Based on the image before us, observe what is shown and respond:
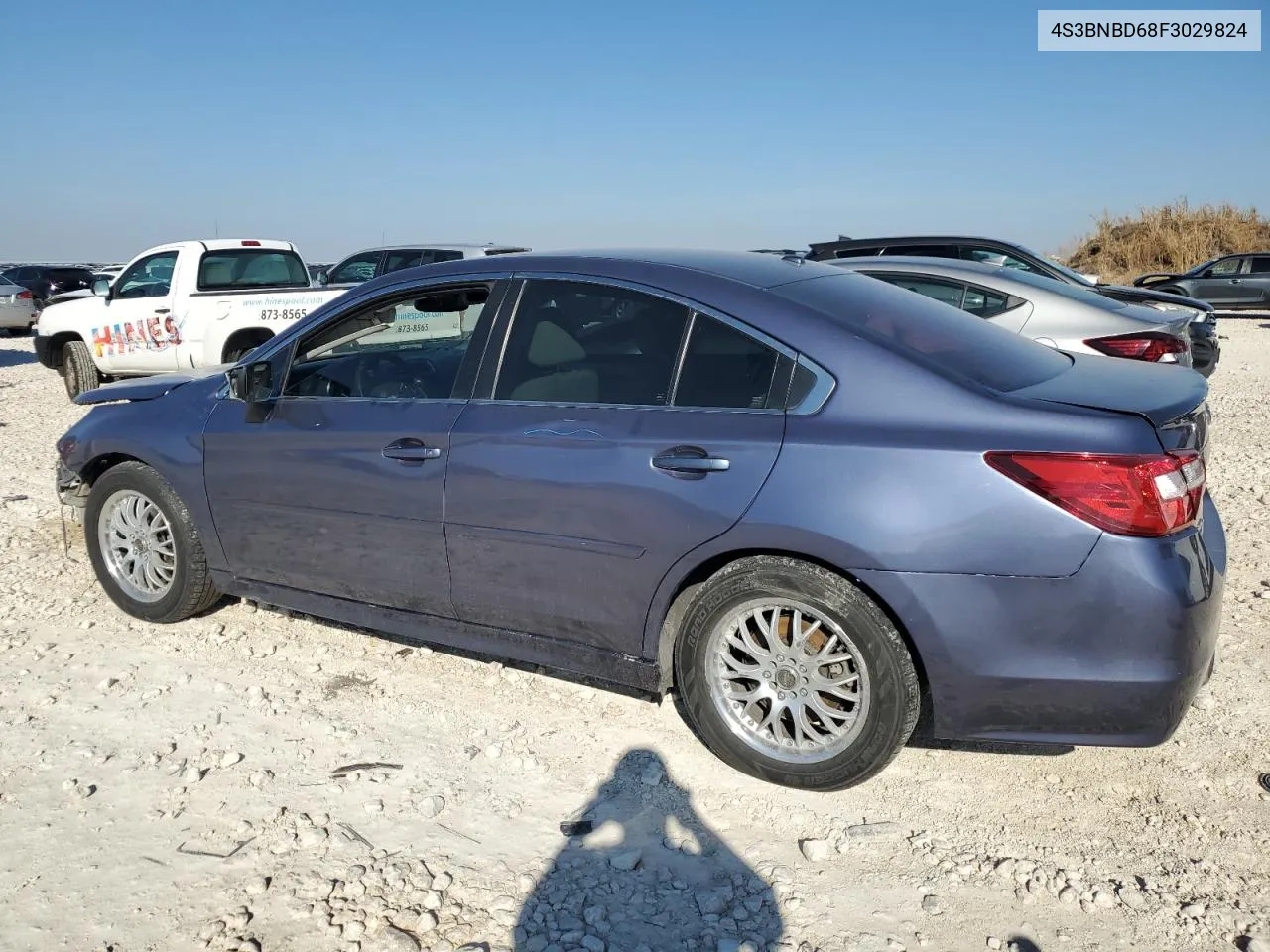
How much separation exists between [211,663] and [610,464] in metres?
2.18

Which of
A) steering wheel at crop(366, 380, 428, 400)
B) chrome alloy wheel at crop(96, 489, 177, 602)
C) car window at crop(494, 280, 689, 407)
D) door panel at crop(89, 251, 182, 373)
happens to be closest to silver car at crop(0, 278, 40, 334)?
door panel at crop(89, 251, 182, 373)

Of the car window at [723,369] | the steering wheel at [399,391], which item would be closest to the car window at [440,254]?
the steering wheel at [399,391]

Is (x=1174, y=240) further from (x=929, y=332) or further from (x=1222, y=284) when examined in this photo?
(x=929, y=332)

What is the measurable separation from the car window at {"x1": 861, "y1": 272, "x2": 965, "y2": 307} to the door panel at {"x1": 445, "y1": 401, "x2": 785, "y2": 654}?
5.01 meters

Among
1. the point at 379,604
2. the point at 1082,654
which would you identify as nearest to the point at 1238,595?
the point at 1082,654

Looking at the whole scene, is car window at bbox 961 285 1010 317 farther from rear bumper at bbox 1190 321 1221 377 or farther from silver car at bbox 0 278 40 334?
silver car at bbox 0 278 40 334

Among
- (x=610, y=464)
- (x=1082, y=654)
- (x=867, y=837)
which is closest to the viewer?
(x=1082, y=654)

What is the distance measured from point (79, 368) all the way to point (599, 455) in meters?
11.3

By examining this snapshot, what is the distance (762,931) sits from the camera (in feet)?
8.98

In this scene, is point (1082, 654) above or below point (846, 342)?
below

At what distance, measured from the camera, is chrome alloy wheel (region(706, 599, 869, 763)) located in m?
3.27

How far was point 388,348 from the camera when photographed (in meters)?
4.46

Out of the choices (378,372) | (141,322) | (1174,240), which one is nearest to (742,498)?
(378,372)

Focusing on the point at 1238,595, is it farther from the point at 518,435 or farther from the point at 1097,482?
the point at 518,435
